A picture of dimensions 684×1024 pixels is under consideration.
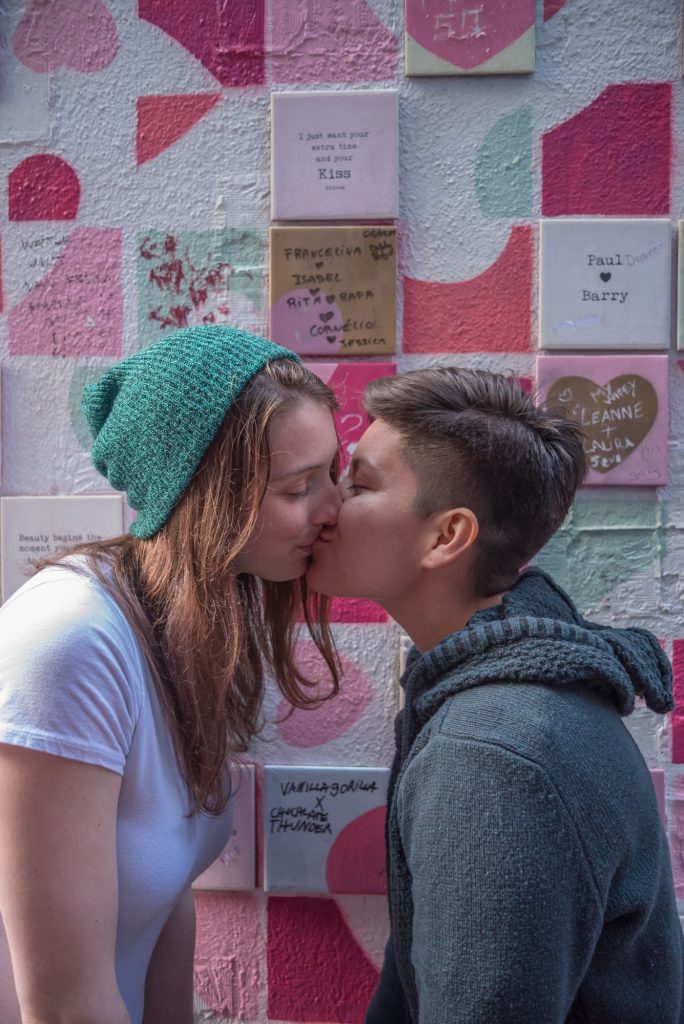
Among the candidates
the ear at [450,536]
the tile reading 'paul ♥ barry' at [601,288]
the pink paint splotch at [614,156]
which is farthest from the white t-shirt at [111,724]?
the pink paint splotch at [614,156]

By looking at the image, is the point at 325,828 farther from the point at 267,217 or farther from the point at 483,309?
the point at 267,217

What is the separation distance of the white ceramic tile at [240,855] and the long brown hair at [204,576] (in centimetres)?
30

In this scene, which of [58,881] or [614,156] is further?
[614,156]

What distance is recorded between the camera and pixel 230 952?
1289 millimetres

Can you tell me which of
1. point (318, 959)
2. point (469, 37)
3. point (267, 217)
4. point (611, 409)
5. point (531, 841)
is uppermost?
point (469, 37)

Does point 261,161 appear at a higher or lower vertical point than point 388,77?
lower

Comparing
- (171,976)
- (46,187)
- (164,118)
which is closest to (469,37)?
(164,118)

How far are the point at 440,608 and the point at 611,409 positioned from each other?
48cm

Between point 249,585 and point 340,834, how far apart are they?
1.51ft

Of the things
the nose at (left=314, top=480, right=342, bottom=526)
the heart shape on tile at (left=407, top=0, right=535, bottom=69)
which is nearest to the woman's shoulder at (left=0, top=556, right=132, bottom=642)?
the nose at (left=314, top=480, right=342, bottom=526)

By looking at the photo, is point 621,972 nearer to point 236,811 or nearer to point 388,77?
point 236,811

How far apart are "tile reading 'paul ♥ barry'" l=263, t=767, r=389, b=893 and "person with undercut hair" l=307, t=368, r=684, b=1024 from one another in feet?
0.84

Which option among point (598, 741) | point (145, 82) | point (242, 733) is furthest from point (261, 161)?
point (598, 741)

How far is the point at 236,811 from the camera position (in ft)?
4.19
